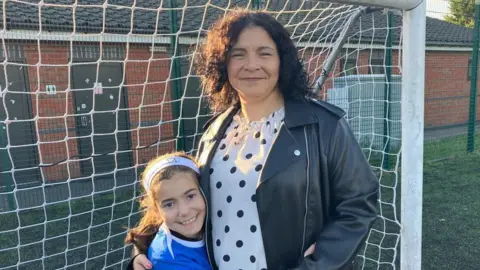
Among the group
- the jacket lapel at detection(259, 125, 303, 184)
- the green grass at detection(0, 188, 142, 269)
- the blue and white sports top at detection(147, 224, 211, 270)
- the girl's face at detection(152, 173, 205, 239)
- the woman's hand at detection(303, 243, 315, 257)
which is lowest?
the green grass at detection(0, 188, 142, 269)

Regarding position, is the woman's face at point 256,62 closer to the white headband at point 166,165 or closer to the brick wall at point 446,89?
the white headband at point 166,165

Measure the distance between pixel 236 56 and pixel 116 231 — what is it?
3843mm

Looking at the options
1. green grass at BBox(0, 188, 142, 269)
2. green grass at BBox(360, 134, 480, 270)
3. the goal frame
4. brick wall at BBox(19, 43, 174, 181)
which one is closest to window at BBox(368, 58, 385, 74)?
green grass at BBox(360, 134, 480, 270)

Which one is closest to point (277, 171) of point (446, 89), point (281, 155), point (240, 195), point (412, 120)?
point (281, 155)

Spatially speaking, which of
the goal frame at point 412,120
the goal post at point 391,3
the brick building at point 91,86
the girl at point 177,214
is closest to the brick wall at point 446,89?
the brick building at point 91,86

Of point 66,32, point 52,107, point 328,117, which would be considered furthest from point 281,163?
point 52,107

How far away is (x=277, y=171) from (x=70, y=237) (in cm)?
397

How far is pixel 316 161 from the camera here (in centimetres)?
139

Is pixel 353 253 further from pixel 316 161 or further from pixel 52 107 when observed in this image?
pixel 52 107

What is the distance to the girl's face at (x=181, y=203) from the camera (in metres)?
1.55

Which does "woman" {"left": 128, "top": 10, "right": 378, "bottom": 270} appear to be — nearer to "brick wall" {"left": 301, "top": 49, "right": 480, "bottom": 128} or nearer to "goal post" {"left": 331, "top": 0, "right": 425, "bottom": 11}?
"goal post" {"left": 331, "top": 0, "right": 425, "bottom": 11}

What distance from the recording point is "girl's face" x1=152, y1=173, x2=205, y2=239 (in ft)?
5.10

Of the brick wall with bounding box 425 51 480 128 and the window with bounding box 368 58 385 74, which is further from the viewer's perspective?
the brick wall with bounding box 425 51 480 128

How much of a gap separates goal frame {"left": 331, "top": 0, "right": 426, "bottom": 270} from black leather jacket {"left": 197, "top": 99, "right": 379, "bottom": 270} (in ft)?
2.15
